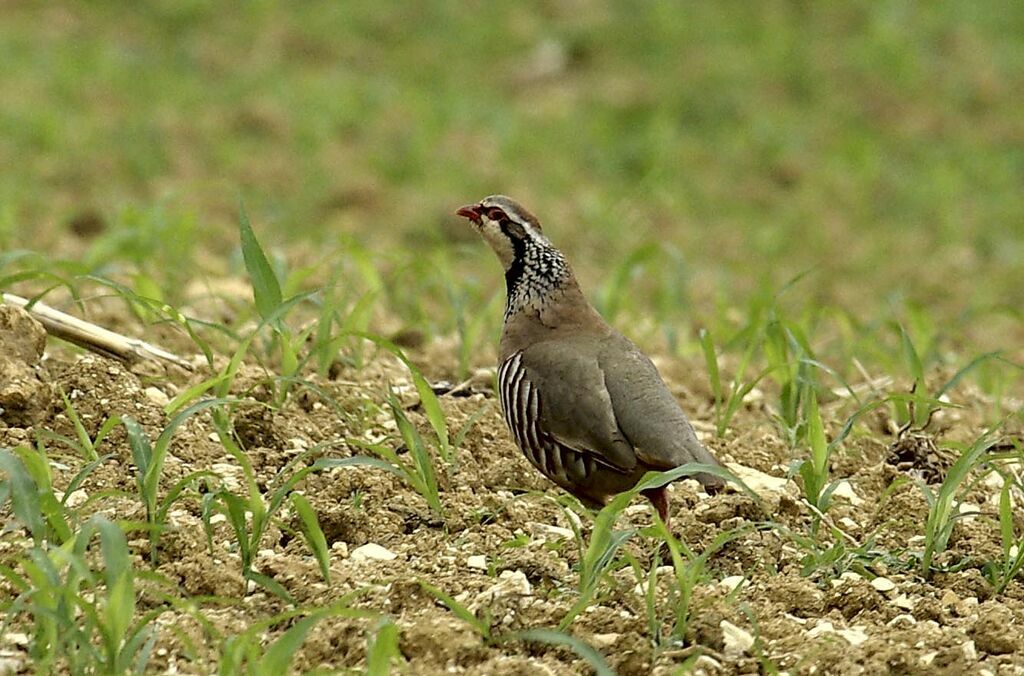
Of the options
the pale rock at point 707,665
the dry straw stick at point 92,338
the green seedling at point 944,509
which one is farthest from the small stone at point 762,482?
the dry straw stick at point 92,338

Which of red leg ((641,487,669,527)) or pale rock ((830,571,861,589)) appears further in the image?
red leg ((641,487,669,527))

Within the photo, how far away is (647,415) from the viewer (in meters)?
3.46

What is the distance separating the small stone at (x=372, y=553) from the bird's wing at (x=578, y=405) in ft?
1.55

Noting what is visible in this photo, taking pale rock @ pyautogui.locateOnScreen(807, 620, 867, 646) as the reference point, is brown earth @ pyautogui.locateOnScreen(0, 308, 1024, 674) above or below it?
above

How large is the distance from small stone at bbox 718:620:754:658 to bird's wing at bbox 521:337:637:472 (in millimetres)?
586

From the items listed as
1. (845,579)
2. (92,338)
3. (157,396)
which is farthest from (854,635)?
(92,338)

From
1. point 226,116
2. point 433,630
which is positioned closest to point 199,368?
point 433,630

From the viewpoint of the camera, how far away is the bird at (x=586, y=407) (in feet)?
11.2

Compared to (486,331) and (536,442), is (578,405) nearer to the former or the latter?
(536,442)

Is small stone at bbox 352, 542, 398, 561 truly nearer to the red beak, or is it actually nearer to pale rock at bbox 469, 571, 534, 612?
pale rock at bbox 469, 571, 534, 612

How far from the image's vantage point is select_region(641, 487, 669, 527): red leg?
335 cm

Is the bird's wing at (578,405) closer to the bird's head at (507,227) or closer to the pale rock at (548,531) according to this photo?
the pale rock at (548,531)

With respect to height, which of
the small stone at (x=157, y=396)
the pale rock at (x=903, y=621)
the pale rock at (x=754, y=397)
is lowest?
the pale rock at (x=903, y=621)

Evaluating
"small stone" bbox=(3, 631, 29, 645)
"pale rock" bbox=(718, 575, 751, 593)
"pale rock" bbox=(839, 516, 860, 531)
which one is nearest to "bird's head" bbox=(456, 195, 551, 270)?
"pale rock" bbox=(839, 516, 860, 531)
